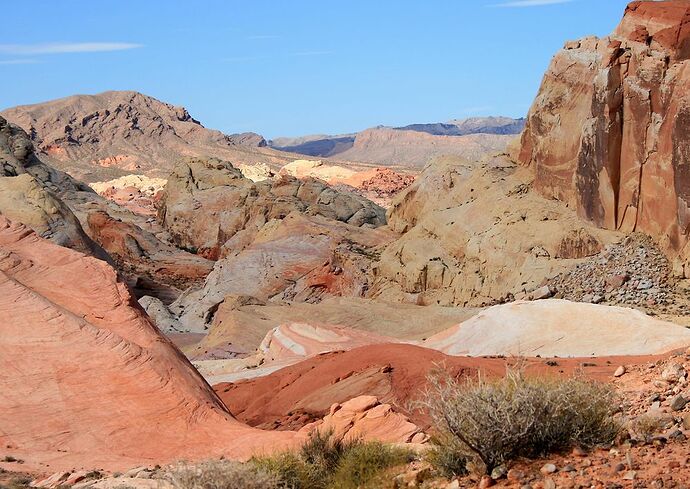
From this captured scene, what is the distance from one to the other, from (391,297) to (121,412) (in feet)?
73.4

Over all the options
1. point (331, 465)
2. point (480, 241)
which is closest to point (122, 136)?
point (480, 241)

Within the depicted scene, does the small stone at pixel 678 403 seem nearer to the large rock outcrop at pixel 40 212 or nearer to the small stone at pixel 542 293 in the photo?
the small stone at pixel 542 293

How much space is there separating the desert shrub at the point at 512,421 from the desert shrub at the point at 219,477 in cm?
140

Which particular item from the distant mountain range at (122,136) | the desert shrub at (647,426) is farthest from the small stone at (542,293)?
the distant mountain range at (122,136)

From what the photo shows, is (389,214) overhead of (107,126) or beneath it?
beneath

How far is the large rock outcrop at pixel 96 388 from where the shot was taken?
12203 millimetres

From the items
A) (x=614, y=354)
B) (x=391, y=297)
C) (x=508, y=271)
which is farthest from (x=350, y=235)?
(x=614, y=354)

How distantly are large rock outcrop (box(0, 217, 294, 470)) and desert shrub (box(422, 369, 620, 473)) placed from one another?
3809 millimetres

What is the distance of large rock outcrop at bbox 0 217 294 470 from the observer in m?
12.2

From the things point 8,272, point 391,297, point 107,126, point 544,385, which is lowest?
point 391,297

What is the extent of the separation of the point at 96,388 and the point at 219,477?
522 centimetres

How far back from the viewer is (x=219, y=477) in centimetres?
817

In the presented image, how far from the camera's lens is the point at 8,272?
14.6 m

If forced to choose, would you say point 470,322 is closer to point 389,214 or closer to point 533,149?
point 533,149
